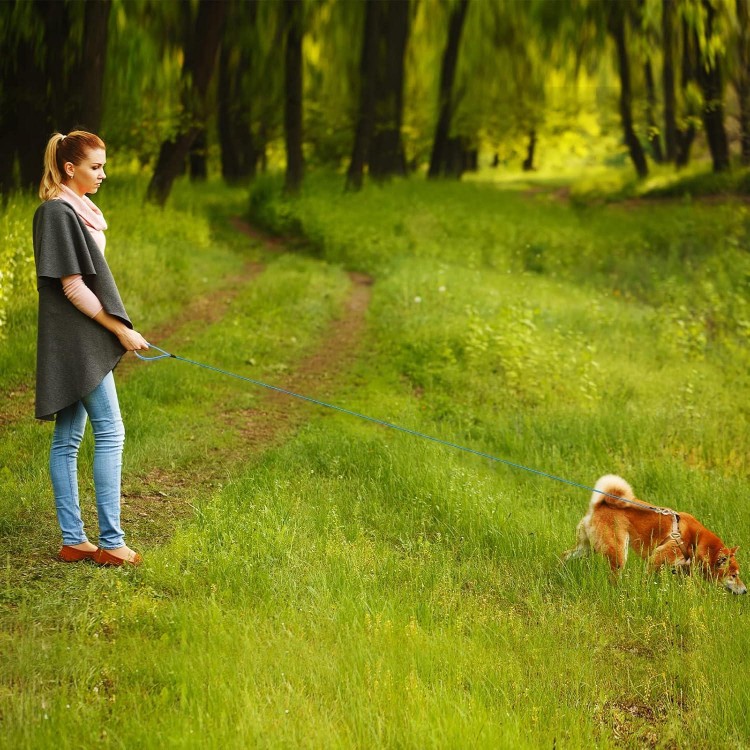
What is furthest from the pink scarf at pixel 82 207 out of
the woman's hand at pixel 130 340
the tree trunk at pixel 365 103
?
the tree trunk at pixel 365 103

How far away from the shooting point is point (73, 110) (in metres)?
14.0

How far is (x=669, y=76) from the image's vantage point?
24.2 m

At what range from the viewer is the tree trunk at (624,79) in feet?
70.4

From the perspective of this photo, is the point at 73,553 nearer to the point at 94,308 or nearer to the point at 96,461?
the point at 96,461

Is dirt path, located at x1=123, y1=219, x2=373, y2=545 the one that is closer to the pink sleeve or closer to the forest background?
the forest background

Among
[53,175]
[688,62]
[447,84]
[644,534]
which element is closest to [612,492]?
[644,534]

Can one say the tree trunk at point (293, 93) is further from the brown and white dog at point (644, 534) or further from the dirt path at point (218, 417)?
the brown and white dog at point (644, 534)

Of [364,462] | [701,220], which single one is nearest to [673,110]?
[701,220]

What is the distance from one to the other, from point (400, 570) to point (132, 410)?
3618 millimetres

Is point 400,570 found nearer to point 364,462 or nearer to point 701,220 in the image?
point 364,462

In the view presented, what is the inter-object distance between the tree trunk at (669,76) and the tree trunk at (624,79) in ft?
3.37

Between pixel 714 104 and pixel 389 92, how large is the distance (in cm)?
1131

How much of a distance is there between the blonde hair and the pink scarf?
4 centimetres

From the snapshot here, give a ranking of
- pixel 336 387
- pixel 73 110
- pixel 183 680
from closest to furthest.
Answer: pixel 183 680 → pixel 336 387 → pixel 73 110
